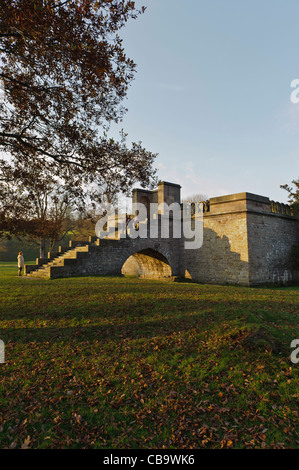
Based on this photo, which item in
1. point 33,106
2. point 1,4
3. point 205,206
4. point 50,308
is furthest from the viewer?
point 205,206

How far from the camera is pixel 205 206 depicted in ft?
58.5

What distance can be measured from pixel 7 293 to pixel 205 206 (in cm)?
1242

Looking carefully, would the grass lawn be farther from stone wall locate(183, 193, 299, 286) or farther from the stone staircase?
stone wall locate(183, 193, 299, 286)

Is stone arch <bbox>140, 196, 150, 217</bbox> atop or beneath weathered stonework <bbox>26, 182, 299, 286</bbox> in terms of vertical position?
atop

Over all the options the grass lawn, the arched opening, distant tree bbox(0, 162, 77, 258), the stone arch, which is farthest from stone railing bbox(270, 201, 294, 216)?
distant tree bbox(0, 162, 77, 258)

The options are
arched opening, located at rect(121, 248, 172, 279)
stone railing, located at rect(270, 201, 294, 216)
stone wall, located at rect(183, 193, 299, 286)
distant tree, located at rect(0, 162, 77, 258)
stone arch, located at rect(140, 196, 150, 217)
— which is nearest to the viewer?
distant tree, located at rect(0, 162, 77, 258)

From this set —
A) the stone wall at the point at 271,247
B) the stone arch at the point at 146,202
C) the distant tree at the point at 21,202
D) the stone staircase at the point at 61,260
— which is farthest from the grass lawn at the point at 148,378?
the stone arch at the point at 146,202

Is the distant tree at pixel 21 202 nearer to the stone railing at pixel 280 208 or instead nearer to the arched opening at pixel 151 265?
the arched opening at pixel 151 265

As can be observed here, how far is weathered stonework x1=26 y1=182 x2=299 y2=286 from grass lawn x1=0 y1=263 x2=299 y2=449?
23.5ft

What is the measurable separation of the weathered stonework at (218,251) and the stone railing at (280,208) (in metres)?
0.06

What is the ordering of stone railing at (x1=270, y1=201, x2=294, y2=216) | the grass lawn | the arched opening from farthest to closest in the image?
the arched opening → stone railing at (x1=270, y1=201, x2=294, y2=216) → the grass lawn

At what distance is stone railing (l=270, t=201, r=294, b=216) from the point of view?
17578 mm
